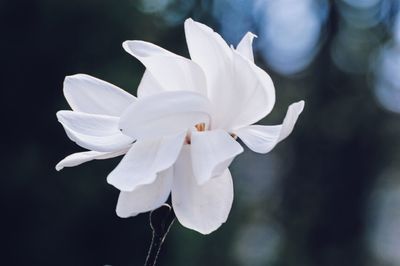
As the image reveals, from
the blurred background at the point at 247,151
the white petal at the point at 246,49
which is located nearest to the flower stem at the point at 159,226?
the white petal at the point at 246,49

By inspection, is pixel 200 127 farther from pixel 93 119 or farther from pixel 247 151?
pixel 247 151

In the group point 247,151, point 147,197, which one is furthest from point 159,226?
point 247,151

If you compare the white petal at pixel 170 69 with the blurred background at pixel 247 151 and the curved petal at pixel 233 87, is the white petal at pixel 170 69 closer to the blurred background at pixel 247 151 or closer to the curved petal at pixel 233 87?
the curved petal at pixel 233 87

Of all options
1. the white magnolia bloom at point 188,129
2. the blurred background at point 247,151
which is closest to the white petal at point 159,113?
the white magnolia bloom at point 188,129

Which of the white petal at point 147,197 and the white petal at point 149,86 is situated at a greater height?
the white petal at point 149,86

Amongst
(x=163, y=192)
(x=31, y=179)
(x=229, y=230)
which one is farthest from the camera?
(x=229, y=230)

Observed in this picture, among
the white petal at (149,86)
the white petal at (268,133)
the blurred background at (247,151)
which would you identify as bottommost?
the blurred background at (247,151)

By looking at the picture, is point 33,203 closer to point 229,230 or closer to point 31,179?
point 31,179

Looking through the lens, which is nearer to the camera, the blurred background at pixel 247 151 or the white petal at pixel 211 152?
the white petal at pixel 211 152

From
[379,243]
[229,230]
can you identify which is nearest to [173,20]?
[229,230]
